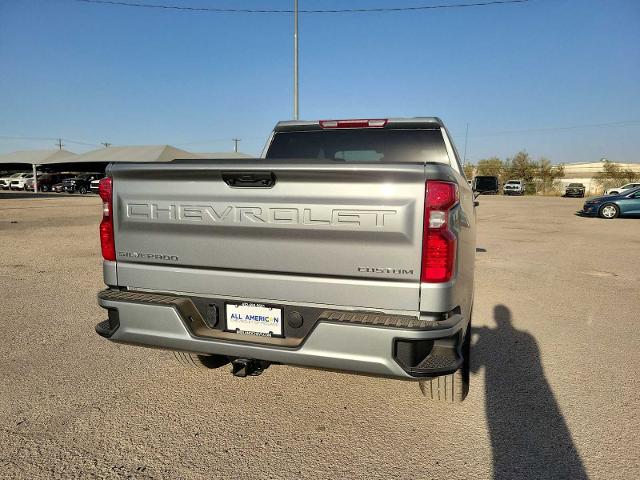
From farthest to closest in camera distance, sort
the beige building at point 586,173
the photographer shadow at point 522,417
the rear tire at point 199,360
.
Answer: the beige building at point 586,173, the rear tire at point 199,360, the photographer shadow at point 522,417

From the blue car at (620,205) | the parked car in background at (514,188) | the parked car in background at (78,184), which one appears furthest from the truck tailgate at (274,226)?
the parked car in background at (514,188)

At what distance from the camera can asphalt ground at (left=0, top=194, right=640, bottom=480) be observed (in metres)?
2.39

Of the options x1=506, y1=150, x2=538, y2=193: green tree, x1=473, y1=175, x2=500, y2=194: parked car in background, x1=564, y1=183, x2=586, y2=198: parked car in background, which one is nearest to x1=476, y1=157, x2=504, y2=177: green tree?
x1=506, y1=150, x2=538, y2=193: green tree

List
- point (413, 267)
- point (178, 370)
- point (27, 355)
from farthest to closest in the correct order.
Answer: point (27, 355), point (178, 370), point (413, 267)

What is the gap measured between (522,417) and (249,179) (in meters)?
2.36

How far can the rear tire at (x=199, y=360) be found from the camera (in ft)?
11.4

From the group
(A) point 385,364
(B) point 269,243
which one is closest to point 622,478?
(A) point 385,364

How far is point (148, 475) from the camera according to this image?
90.2 inches

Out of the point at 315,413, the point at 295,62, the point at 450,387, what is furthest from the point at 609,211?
the point at 315,413

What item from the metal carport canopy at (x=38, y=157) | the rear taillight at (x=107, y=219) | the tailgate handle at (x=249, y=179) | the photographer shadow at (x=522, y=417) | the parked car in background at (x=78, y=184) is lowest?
the photographer shadow at (x=522, y=417)

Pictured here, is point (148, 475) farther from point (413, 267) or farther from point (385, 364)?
point (413, 267)

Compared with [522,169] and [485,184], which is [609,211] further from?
[522,169]

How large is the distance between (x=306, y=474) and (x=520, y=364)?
2.37 m

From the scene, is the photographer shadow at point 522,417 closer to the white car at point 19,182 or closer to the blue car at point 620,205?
the blue car at point 620,205
